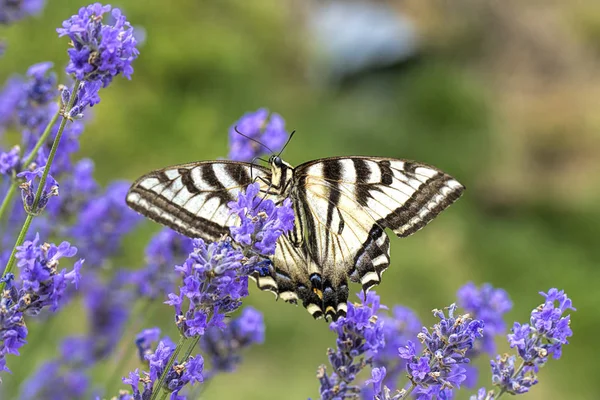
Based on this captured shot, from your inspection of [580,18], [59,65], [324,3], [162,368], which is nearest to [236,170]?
[162,368]

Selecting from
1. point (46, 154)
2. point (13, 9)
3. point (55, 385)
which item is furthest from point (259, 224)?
point (55, 385)

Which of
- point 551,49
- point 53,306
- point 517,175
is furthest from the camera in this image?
point 551,49

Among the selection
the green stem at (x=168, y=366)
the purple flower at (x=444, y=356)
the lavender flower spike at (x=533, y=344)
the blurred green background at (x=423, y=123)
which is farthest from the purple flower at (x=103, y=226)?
the blurred green background at (x=423, y=123)

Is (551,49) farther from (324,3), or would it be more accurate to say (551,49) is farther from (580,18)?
(324,3)

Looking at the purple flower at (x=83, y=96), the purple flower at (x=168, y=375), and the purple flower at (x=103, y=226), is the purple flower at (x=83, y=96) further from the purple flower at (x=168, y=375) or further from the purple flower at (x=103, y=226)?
Answer: the purple flower at (x=103, y=226)

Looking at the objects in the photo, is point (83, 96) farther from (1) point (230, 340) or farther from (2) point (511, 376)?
(2) point (511, 376)

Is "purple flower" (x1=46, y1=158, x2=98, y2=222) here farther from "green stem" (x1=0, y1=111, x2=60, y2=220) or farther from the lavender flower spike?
the lavender flower spike
